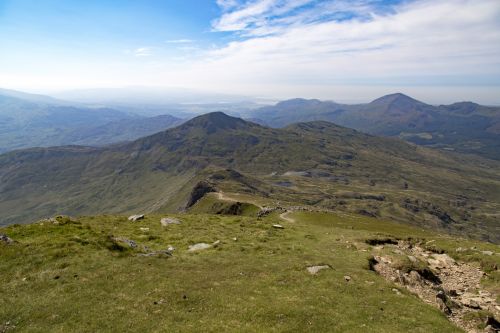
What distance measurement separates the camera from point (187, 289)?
2689 centimetres

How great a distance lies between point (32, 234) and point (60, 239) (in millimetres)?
3745

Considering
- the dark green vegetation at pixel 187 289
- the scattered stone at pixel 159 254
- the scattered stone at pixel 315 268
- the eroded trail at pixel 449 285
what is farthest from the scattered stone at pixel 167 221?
the eroded trail at pixel 449 285

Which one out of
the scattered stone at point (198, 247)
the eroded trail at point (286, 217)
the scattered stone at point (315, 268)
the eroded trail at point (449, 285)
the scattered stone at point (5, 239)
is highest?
the scattered stone at point (5, 239)

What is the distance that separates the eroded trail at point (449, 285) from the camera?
92.3 ft

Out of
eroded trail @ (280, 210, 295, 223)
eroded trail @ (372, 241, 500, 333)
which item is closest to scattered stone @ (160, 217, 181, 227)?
eroded trail @ (372, 241, 500, 333)

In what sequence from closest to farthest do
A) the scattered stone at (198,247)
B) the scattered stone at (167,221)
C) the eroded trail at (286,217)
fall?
the scattered stone at (198,247)
the scattered stone at (167,221)
the eroded trail at (286,217)

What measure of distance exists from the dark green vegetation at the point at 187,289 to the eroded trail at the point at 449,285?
7.65 ft

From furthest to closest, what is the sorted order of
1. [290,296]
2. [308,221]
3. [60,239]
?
[308,221]
[60,239]
[290,296]

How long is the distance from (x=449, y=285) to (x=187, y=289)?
93.1ft

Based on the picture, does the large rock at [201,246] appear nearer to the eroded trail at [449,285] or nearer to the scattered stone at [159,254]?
the scattered stone at [159,254]

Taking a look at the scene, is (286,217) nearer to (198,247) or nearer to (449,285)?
(198,247)

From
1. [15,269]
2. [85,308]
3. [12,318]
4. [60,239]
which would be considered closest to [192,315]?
[85,308]

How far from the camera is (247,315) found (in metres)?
23.5

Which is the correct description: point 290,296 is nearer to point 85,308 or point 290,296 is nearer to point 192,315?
point 192,315
